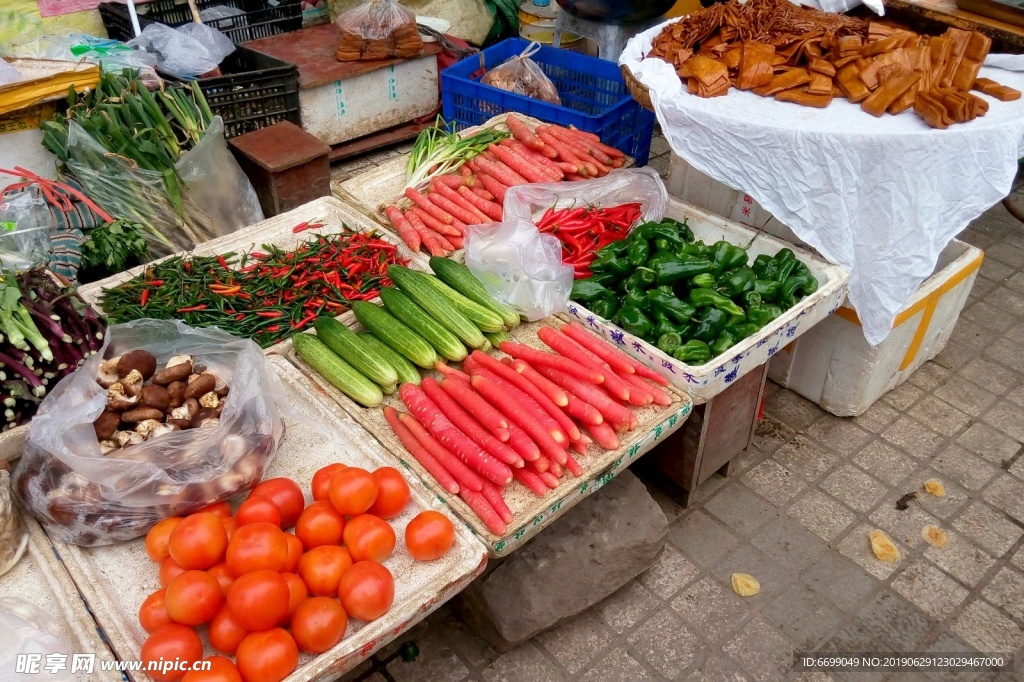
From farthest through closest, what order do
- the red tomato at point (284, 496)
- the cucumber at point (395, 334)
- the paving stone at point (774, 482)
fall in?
the paving stone at point (774, 482), the cucumber at point (395, 334), the red tomato at point (284, 496)

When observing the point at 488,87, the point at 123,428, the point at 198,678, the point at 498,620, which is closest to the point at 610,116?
the point at 488,87

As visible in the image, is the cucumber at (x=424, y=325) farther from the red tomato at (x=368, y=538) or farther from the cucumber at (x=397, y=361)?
the red tomato at (x=368, y=538)

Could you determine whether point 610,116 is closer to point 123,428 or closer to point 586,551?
point 586,551

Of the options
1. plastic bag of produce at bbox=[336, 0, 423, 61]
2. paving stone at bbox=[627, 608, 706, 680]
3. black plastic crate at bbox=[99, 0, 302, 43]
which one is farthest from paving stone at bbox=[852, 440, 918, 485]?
black plastic crate at bbox=[99, 0, 302, 43]

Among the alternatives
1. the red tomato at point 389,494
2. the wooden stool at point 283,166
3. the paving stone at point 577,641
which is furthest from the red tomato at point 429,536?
the wooden stool at point 283,166

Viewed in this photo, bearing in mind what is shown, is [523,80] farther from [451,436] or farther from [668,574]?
[668,574]

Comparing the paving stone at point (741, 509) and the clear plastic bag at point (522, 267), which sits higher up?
the clear plastic bag at point (522, 267)

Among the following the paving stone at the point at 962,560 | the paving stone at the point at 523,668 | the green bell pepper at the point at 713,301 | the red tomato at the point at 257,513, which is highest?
the red tomato at the point at 257,513

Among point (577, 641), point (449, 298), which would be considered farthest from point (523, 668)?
point (449, 298)

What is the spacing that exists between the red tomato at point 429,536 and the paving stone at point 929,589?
2.09m

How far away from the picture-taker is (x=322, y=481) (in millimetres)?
2309

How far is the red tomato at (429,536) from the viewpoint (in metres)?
2.15

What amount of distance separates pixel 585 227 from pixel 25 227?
2.78m

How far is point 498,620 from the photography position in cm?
281
